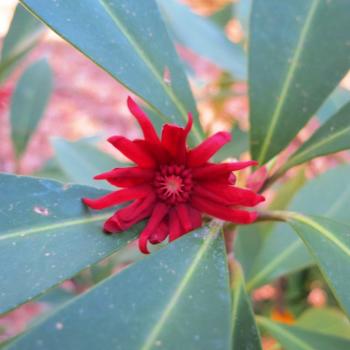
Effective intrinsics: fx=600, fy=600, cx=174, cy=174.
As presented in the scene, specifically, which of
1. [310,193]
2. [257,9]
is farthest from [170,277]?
[310,193]

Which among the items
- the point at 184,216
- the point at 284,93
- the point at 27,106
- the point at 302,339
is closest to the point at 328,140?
the point at 284,93

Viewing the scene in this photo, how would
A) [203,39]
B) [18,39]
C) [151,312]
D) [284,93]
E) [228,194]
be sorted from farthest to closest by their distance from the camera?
[203,39] → [18,39] → [284,93] → [228,194] → [151,312]

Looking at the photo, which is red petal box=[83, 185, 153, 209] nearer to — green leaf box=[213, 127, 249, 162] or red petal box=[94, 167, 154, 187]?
red petal box=[94, 167, 154, 187]

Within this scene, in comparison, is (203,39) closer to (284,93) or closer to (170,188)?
(284,93)

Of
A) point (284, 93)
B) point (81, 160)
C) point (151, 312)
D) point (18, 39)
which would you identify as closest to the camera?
point (151, 312)

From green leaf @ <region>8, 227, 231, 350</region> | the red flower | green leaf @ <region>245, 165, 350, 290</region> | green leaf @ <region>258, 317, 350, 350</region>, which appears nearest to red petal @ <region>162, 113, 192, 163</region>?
the red flower

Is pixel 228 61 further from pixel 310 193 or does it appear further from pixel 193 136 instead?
pixel 193 136
